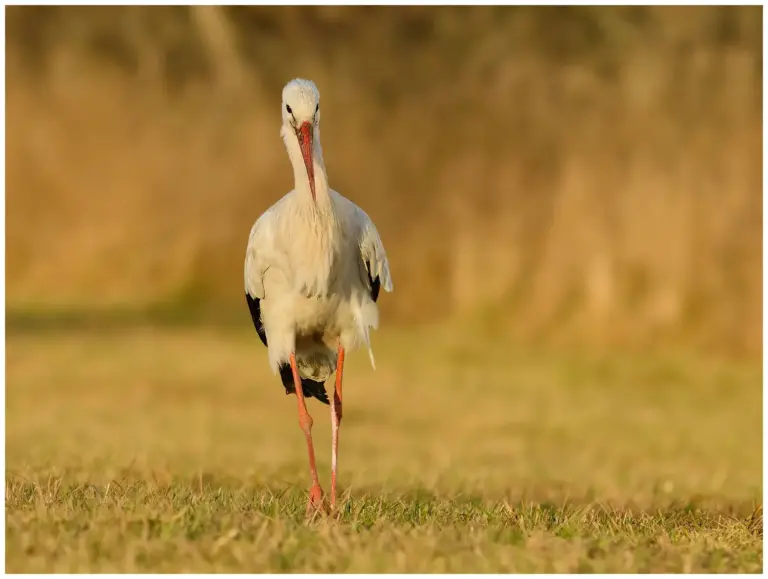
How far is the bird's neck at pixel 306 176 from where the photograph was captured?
6000 mm

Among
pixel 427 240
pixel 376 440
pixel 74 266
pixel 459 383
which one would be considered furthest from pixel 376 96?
pixel 376 440

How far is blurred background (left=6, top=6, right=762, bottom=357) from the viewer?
1328cm

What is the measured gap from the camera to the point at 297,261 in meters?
6.08

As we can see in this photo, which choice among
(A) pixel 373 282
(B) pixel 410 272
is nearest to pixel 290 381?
(A) pixel 373 282

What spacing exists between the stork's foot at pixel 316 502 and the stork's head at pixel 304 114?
1322 millimetres

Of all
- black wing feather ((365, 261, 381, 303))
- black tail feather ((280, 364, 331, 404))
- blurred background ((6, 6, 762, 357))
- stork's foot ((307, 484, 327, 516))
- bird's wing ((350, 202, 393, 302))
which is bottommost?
stork's foot ((307, 484, 327, 516))

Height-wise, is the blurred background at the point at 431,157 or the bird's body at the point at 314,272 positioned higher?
the blurred background at the point at 431,157

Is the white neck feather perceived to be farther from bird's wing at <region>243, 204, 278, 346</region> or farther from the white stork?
bird's wing at <region>243, 204, 278, 346</region>

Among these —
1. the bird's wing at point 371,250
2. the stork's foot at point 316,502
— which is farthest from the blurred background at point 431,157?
the stork's foot at point 316,502

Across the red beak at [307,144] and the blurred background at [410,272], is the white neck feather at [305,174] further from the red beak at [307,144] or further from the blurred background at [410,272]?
the blurred background at [410,272]

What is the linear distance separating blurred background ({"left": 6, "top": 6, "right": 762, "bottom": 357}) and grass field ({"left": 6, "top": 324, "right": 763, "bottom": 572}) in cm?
97

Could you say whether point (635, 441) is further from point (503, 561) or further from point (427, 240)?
point (427, 240)

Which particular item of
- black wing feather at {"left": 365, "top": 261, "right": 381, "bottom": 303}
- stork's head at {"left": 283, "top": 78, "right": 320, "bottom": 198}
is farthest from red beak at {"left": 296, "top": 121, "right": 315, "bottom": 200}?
black wing feather at {"left": 365, "top": 261, "right": 381, "bottom": 303}

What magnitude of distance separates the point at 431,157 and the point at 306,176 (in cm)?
1093
